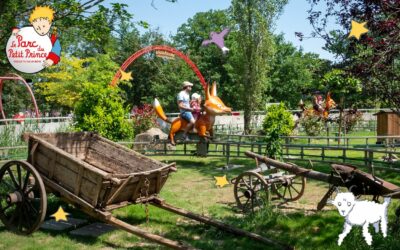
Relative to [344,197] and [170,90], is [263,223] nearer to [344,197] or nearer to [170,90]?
[344,197]

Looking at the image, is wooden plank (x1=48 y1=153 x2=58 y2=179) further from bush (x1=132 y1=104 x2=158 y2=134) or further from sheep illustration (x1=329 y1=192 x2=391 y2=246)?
bush (x1=132 y1=104 x2=158 y2=134)

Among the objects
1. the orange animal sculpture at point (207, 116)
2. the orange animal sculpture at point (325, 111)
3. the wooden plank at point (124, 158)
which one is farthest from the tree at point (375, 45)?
the orange animal sculpture at point (325, 111)

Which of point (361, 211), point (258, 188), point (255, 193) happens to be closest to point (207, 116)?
point (258, 188)

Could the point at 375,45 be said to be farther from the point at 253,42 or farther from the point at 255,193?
the point at 253,42

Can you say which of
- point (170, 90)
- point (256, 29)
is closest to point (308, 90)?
point (256, 29)

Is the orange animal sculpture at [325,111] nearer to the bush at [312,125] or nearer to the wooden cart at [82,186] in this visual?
the bush at [312,125]

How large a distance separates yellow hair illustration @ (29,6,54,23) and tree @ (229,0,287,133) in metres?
17.8

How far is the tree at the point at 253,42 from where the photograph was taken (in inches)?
973

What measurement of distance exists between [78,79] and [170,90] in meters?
8.79

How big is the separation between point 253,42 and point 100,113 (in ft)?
43.1

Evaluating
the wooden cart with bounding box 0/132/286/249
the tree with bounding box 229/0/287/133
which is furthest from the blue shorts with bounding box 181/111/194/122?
the tree with bounding box 229/0/287/133

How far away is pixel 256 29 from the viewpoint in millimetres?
24844

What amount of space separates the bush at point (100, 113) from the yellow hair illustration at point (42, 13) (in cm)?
645

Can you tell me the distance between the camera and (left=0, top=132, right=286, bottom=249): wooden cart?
6141mm
